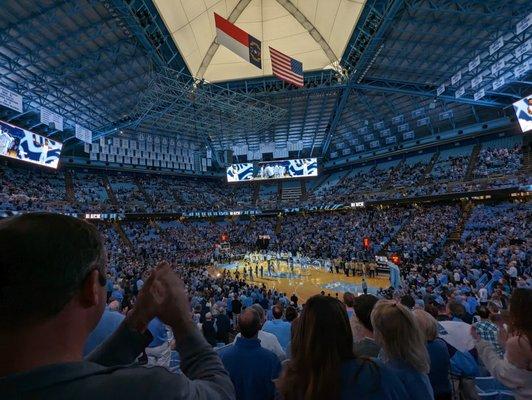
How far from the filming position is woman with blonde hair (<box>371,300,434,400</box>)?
199cm

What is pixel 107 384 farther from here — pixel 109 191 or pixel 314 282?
pixel 109 191

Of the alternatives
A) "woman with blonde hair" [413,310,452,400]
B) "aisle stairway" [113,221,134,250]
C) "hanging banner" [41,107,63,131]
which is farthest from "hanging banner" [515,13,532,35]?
"aisle stairway" [113,221,134,250]

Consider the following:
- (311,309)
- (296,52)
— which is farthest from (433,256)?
(311,309)

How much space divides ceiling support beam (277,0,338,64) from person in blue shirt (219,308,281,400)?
1065 inches

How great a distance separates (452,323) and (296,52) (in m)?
28.0

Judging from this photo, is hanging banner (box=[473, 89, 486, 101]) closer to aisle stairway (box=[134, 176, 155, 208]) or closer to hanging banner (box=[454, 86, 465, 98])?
hanging banner (box=[454, 86, 465, 98])

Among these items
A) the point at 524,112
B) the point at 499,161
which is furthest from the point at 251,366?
the point at 499,161

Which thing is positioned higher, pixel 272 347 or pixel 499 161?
pixel 499 161

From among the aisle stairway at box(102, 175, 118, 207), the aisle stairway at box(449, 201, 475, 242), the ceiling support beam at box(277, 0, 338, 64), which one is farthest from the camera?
the aisle stairway at box(102, 175, 118, 207)

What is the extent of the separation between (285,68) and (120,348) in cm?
2083

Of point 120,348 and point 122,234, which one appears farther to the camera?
point 122,234

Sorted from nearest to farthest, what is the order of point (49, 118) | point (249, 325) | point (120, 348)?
1. point (120, 348)
2. point (249, 325)
3. point (49, 118)

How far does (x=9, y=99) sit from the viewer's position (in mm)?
18031

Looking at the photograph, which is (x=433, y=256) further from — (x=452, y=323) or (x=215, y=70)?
(x=215, y=70)
